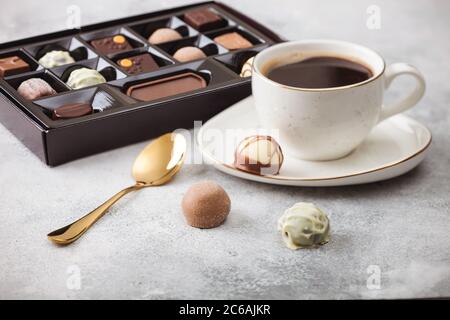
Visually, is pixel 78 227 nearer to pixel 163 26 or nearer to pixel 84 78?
pixel 84 78

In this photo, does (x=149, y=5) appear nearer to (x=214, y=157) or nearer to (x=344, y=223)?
(x=214, y=157)

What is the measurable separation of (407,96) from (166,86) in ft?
1.56

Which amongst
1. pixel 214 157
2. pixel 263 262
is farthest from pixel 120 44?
pixel 263 262

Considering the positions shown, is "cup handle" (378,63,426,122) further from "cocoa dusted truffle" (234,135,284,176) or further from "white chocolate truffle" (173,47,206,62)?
"white chocolate truffle" (173,47,206,62)

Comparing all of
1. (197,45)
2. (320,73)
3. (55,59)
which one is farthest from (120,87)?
(320,73)

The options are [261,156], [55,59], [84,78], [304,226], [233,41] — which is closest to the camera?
[304,226]

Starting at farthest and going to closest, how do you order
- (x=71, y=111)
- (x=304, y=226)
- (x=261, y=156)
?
1. (x=71, y=111)
2. (x=261, y=156)
3. (x=304, y=226)

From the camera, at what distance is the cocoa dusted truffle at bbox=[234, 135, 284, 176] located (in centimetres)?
147

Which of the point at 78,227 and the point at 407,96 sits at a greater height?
the point at 407,96

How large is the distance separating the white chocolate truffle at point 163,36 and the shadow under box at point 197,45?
0.07ft

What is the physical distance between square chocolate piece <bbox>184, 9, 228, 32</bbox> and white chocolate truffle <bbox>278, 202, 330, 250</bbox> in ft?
2.41

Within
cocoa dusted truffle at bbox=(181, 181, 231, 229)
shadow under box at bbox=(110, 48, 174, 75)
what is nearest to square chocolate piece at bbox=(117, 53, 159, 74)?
shadow under box at bbox=(110, 48, 174, 75)

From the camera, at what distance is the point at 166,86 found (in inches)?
Result: 67.3

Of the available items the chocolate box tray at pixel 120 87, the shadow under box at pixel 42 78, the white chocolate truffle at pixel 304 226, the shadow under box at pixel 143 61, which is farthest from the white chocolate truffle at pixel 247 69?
the white chocolate truffle at pixel 304 226
